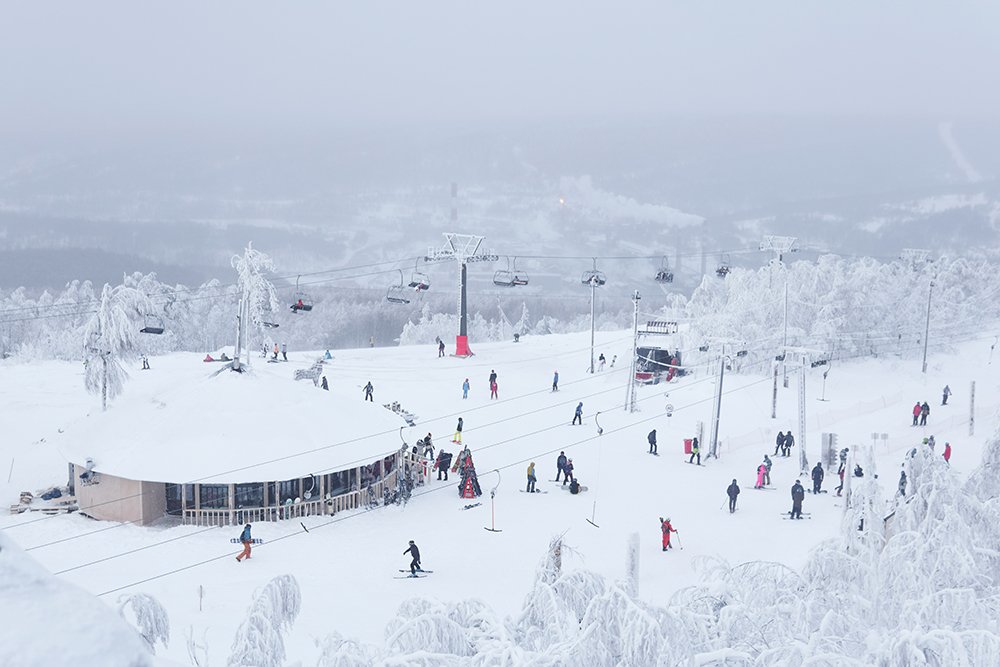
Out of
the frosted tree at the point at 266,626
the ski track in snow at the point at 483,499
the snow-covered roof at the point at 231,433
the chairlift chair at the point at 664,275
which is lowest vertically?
the ski track in snow at the point at 483,499

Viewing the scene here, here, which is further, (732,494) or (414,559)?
(732,494)

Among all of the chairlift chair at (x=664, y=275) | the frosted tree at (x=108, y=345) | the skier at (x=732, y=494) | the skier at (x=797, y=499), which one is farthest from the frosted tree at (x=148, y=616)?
the chairlift chair at (x=664, y=275)

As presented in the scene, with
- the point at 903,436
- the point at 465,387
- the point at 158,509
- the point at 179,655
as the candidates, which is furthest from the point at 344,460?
the point at 903,436

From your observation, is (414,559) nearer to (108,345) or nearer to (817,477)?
(817,477)

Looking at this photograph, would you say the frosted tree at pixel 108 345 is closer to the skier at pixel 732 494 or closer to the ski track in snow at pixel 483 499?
the ski track in snow at pixel 483 499

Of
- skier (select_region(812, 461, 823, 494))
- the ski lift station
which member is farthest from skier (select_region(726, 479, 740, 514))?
the ski lift station

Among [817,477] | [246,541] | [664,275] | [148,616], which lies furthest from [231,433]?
[664,275]

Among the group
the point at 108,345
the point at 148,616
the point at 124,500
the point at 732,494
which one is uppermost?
the point at 108,345
